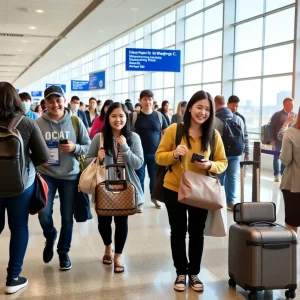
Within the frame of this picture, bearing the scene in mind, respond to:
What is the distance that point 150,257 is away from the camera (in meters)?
→ 4.12

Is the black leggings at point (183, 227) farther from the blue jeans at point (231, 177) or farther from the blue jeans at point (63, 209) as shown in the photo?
the blue jeans at point (231, 177)

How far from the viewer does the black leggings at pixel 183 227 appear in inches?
127

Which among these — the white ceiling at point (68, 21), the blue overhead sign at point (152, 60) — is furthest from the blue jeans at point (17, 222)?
the white ceiling at point (68, 21)

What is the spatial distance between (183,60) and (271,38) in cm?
484

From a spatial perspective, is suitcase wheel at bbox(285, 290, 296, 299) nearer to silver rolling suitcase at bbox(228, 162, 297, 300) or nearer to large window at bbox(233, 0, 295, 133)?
silver rolling suitcase at bbox(228, 162, 297, 300)

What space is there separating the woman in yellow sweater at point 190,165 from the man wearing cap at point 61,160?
0.81 meters

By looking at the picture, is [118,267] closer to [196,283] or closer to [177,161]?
[196,283]

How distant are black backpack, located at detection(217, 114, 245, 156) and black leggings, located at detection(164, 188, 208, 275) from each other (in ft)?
9.28

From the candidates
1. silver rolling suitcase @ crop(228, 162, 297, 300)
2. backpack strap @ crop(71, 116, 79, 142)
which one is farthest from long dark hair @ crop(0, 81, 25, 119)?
silver rolling suitcase @ crop(228, 162, 297, 300)

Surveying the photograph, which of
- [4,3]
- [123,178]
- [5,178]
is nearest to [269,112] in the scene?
[4,3]

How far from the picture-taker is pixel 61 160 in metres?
3.60

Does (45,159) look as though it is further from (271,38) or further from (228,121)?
(271,38)

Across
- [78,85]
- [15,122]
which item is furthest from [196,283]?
[78,85]

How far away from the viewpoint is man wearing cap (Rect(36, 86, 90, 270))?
3580 mm
